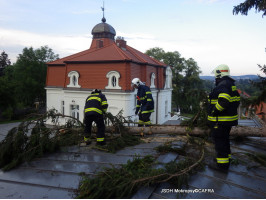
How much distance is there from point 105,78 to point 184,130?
12.4m

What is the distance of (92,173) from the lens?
3.19m

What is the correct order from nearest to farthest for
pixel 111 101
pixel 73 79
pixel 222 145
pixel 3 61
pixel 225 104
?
pixel 225 104 < pixel 222 145 < pixel 111 101 < pixel 73 79 < pixel 3 61

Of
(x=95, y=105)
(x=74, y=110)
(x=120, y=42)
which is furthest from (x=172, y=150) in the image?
(x=120, y=42)

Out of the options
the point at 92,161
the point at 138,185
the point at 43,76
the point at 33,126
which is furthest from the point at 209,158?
the point at 43,76

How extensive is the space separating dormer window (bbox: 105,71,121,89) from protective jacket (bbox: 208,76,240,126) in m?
13.0

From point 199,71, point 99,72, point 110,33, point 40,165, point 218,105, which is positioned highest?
point 110,33

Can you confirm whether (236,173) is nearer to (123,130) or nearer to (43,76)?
(123,130)

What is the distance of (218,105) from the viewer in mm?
3211

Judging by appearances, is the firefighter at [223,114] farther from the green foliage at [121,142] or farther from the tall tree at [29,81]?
the tall tree at [29,81]

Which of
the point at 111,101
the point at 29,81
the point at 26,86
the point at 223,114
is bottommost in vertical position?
the point at 111,101

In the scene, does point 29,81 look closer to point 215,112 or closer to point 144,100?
point 144,100

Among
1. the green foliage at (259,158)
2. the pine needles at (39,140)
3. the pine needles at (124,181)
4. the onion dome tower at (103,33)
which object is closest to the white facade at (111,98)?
the onion dome tower at (103,33)

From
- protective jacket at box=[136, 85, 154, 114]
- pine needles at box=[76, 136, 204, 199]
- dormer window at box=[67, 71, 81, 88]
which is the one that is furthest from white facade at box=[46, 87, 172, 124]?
pine needles at box=[76, 136, 204, 199]

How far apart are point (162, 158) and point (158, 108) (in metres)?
18.4
